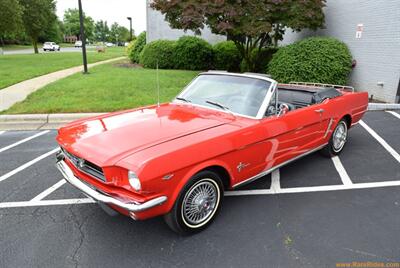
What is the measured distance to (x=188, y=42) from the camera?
15797 mm

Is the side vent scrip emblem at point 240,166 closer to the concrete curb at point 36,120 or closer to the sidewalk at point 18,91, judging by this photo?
the concrete curb at point 36,120

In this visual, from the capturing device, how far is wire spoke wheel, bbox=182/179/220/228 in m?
2.97

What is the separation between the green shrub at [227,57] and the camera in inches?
615

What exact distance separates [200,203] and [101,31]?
122 m

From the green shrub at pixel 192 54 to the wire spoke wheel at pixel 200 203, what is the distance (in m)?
13.1

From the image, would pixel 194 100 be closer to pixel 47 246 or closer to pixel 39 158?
pixel 47 246

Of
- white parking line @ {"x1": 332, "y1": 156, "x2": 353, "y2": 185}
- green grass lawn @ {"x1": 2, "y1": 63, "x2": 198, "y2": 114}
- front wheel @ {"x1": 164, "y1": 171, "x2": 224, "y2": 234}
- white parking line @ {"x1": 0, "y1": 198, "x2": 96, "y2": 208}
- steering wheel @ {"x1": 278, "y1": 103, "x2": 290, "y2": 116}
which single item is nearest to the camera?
front wheel @ {"x1": 164, "y1": 171, "x2": 224, "y2": 234}

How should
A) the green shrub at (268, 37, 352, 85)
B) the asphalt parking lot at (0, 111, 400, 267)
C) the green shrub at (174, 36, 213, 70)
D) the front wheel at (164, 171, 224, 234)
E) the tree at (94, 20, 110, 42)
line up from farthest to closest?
the tree at (94, 20, 110, 42), the green shrub at (174, 36, 213, 70), the green shrub at (268, 37, 352, 85), the front wheel at (164, 171, 224, 234), the asphalt parking lot at (0, 111, 400, 267)

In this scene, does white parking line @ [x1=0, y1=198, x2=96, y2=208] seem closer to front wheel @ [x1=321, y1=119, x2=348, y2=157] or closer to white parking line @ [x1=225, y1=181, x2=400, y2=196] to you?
white parking line @ [x1=225, y1=181, x2=400, y2=196]

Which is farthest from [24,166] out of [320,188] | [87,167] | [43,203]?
[320,188]

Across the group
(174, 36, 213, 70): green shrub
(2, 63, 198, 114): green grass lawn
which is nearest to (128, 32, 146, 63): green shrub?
(174, 36, 213, 70): green shrub

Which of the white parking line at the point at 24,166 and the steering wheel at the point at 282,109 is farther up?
the steering wheel at the point at 282,109

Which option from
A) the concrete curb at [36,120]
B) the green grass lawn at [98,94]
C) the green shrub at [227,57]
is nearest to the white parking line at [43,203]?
the concrete curb at [36,120]

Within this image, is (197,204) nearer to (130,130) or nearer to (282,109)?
(130,130)
